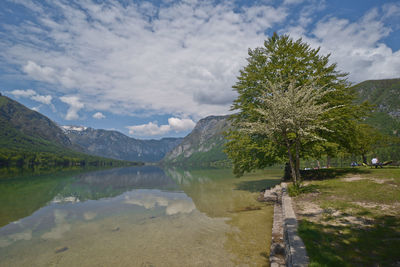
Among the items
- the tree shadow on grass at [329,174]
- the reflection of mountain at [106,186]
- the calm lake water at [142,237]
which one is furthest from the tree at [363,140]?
the reflection of mountain at [106,186]

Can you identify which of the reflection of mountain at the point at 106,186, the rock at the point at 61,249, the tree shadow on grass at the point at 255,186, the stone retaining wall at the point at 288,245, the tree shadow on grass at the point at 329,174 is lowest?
the reflection of mountain at the point at 106,186

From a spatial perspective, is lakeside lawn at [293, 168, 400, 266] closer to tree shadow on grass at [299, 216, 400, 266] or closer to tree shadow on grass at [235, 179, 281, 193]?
tree shadow on grass at [299, 216, 400, 266]

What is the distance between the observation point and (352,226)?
8.52 m

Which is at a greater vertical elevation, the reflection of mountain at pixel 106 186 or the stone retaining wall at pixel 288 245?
the stone retaining wall at pixel 288 245

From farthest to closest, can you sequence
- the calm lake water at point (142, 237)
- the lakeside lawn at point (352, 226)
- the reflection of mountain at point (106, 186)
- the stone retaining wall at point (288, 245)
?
the reflection of mountain at point (106, 186), the calm lake water at point (142, 237), the stone retaining wall at point (288, 245), the lakeside lawn at point (352, 226)

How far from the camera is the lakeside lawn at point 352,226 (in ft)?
19.7

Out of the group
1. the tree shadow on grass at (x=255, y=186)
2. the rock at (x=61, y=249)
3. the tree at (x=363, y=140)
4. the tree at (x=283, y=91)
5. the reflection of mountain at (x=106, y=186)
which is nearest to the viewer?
the rock at (x=61, y=249)

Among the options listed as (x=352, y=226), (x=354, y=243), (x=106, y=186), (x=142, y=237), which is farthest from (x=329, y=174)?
(x=106, y=186)

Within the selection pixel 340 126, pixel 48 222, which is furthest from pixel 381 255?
pixel 48 222

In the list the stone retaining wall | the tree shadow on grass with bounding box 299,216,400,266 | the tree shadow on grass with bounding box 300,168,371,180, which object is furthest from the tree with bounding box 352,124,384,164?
the tree shadow on grass with bounding box 299,216,400,266

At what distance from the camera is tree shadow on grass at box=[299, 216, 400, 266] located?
19.0 feet

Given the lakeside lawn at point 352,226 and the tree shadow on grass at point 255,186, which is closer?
the lakeside lawn at point 352,226

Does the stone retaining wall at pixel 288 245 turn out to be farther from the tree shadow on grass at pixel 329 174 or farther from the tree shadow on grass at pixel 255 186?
the tree shadow on grass at pixel 255 186

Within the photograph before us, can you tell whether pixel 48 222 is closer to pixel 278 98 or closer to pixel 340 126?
pixel 278 98
